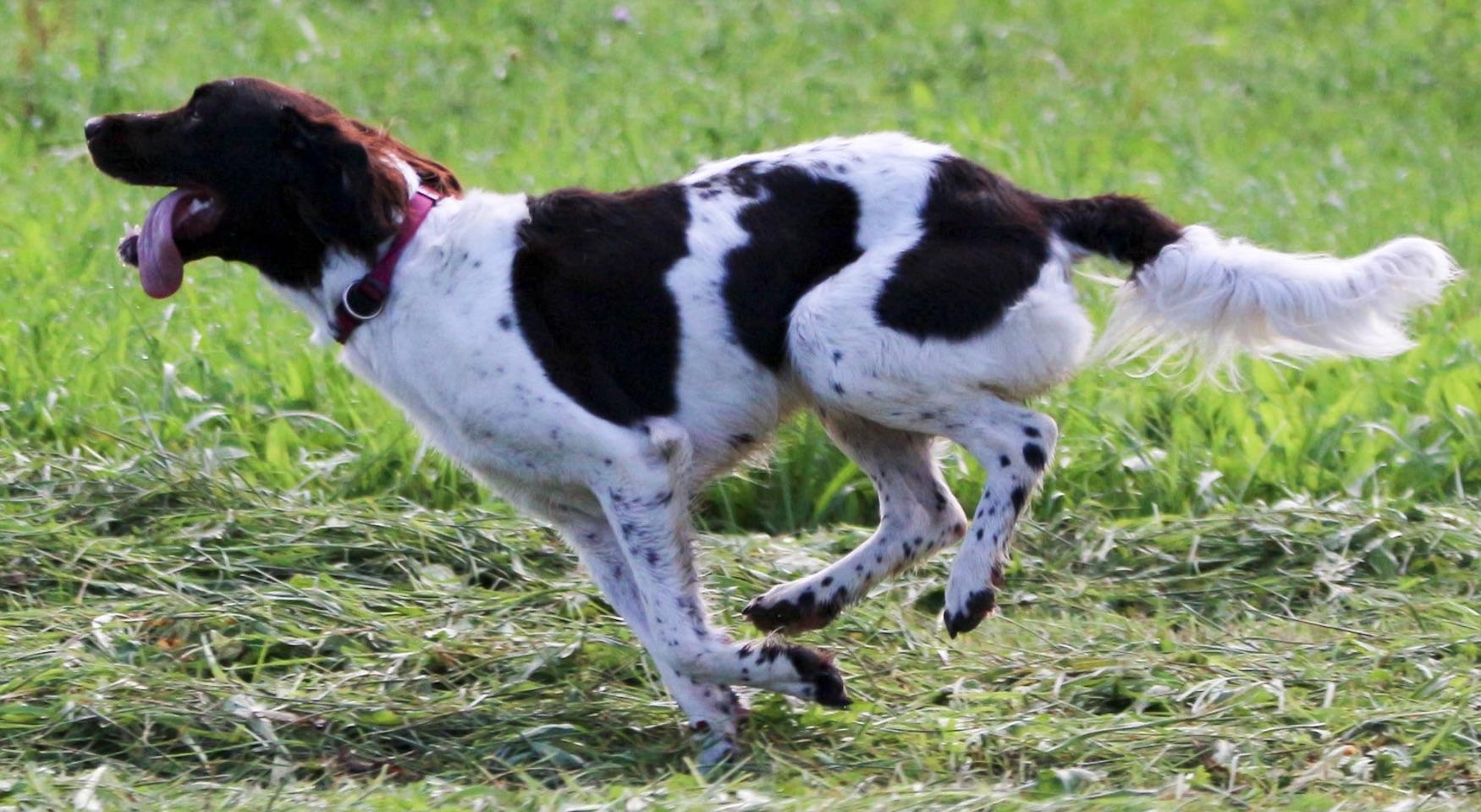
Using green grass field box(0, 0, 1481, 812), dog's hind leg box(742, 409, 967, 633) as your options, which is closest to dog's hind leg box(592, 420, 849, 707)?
green grass field box(0, 0, 1481, 812)

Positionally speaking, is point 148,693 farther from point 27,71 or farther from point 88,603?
point 27,71

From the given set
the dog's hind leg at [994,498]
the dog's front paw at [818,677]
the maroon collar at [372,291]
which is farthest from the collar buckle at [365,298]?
the dog's hind leg at [994,498]

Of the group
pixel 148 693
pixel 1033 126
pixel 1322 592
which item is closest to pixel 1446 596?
pixel 1322 592

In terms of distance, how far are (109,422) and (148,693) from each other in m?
1.73

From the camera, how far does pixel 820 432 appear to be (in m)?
5.39

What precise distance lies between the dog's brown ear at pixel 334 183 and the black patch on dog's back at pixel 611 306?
0.30 meters

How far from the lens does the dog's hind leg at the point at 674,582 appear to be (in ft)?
12.6

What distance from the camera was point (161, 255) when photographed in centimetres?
400

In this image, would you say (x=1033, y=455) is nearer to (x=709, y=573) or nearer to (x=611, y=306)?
(x=611, y=306)

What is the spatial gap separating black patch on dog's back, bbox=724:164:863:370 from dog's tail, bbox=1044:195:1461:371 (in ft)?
1.50

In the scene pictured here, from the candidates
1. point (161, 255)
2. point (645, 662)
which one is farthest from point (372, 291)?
point (645, 662)

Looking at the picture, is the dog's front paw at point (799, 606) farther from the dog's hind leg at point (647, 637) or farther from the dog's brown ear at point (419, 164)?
the dog's brown ear at point (419, 164)

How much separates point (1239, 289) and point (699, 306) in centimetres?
109

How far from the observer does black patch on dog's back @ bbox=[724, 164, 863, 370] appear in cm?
404
